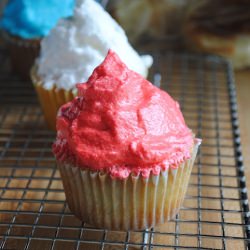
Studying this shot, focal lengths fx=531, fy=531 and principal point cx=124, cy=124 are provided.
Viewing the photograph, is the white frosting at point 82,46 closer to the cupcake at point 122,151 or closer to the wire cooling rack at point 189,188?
the wire cooling rack at point 189,188

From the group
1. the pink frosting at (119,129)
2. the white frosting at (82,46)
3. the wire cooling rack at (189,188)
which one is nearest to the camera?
the pink frosting at (119,129)

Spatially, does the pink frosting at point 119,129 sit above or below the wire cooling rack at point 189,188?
above

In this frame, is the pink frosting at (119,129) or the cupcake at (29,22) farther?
the cupcake at (29,22)

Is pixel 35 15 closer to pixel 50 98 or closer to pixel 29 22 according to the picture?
pixel 29 22

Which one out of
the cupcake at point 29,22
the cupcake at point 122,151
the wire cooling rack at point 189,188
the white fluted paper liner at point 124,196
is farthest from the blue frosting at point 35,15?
the white fluted paper liner at point 124,196

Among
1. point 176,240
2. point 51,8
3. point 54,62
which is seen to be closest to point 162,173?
point 176,240

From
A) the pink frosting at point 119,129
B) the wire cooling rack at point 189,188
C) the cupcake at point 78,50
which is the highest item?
the pink frosting at point 119,129

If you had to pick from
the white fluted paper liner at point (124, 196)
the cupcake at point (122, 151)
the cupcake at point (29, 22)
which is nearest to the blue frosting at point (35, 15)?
the cupcake at point (29, 22)

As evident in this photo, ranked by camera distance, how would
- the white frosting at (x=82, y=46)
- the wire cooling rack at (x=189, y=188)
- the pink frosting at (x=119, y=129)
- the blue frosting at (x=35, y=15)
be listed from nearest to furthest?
the pink frosting at (x=119, y=129)
the wire cooling rack at (x=189, y=188)
the white frosting at (x=82, y=46)
the blue frosting at (x=35, y=15)
